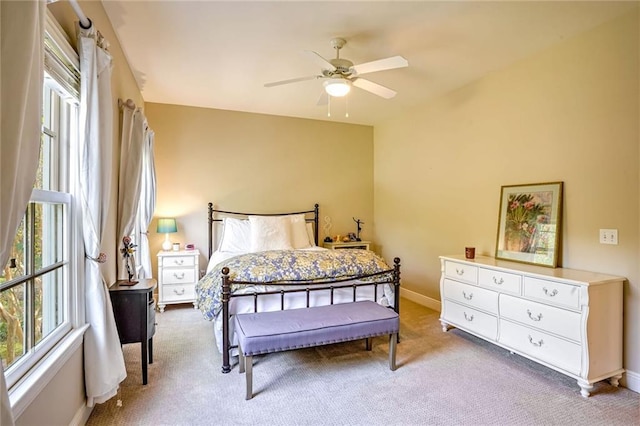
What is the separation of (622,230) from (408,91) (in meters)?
2.50

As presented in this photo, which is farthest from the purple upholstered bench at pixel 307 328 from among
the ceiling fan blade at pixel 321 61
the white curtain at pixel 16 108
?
the ceiling fan blade at pixel 321 61

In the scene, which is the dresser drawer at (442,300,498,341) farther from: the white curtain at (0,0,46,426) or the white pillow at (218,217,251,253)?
the white curtain at (0,0,46,426)

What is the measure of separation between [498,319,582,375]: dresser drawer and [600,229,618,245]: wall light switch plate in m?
0.84

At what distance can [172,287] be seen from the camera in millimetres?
4199

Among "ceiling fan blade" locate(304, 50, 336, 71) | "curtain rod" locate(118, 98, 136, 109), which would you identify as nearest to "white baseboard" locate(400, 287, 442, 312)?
"ceiling fan blade" locate(304, 50, 336, 71)

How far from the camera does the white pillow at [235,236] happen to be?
14.5ft

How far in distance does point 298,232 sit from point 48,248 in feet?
10.5

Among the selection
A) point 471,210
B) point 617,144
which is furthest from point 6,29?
point 471,210

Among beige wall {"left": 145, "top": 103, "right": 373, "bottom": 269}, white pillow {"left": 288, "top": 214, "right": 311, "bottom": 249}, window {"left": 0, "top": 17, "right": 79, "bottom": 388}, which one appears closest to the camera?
window {"left": 0, "top": 17, "right": 79, "bottom": 388}

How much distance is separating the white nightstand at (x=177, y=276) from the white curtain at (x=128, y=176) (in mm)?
1247

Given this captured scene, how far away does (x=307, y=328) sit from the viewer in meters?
2.42

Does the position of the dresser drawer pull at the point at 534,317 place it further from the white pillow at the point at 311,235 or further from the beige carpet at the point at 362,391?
the white pillow at the point at 311,235

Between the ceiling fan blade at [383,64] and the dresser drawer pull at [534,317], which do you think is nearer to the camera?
the ceiling fan blade at [383,64]

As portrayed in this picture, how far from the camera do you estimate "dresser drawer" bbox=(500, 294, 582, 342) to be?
2387 millimetres
